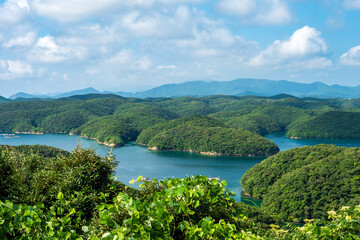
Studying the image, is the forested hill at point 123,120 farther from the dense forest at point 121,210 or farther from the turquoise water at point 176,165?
the dense forest at point 121,210

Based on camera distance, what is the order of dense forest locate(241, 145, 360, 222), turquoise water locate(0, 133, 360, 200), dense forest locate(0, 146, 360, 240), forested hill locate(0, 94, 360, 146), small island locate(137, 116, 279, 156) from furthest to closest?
forested hill locate(0, 94, 360, 146) < small island locate(137, 116, 279, 156) < turquoise water locate(0, 133, 360, 200) < dense forest locate(241, 145, 360, 222) < dense forest locate(0, 146, 360, 240)

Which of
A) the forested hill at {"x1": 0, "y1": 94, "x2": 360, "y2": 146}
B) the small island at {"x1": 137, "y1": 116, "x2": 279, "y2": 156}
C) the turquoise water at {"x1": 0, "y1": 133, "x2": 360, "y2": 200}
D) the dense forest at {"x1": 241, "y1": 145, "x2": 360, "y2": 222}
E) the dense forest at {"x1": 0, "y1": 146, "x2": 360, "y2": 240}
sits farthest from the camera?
the forested hill at {"x1": 0, "y1": 94, "x2": 360, "y2": 146}

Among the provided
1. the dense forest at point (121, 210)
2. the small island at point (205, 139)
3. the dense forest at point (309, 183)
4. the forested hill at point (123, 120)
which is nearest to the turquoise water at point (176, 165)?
the small island at point (205, 139)

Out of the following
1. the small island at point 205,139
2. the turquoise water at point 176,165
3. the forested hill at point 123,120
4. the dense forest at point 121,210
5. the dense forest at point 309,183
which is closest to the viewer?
the dense forest at point 121,210

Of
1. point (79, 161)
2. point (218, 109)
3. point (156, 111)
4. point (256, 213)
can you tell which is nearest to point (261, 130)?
point (156, 111)

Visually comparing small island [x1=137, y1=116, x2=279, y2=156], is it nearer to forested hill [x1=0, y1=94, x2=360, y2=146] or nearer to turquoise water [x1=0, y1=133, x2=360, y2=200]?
turquoise water [x1=0, y1=133, x2=360, y2=200]

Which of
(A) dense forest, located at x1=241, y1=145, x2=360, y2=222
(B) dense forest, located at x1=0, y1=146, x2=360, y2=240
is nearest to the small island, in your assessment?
(A) dense forest, located at x1=241, y1=145, x2=360, y2=222

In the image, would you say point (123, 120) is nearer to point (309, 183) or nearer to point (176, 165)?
point (176, 165)
